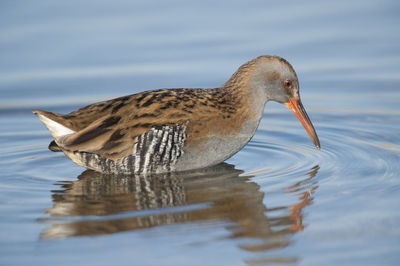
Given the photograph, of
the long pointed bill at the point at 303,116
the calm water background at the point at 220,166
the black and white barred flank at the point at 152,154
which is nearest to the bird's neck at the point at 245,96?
the long pointed bill at the point at 303,116

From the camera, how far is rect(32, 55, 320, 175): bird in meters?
8.23

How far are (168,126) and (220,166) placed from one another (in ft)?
3.24

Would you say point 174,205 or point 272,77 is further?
point 272,77

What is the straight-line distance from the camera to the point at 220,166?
8828 millimetres

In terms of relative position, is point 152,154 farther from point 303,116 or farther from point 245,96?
point 303,116

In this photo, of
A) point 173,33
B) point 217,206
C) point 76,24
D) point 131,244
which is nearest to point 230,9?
point 173,33

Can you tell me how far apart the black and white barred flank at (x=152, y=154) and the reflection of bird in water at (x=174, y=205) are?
12 centimetres

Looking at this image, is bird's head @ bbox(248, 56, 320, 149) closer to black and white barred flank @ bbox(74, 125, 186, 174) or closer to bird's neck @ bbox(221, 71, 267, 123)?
bird's neck @ bbox(221, 71, 267, 123)

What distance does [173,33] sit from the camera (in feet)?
41.9

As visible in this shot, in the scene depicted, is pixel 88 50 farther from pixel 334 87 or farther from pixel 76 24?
pixel 334 87

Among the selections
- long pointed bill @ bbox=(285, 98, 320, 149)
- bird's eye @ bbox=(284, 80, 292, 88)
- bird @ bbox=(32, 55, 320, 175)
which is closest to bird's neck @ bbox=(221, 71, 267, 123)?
bird @ bbox=(32, 55, 320, 175)

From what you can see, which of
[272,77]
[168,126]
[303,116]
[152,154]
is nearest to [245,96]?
[272,77]

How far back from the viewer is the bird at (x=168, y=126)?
27.0ft

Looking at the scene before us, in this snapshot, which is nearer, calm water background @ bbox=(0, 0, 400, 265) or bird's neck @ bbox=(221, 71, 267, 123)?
calm water background @ bbox=(0, 0, 400, 265)
